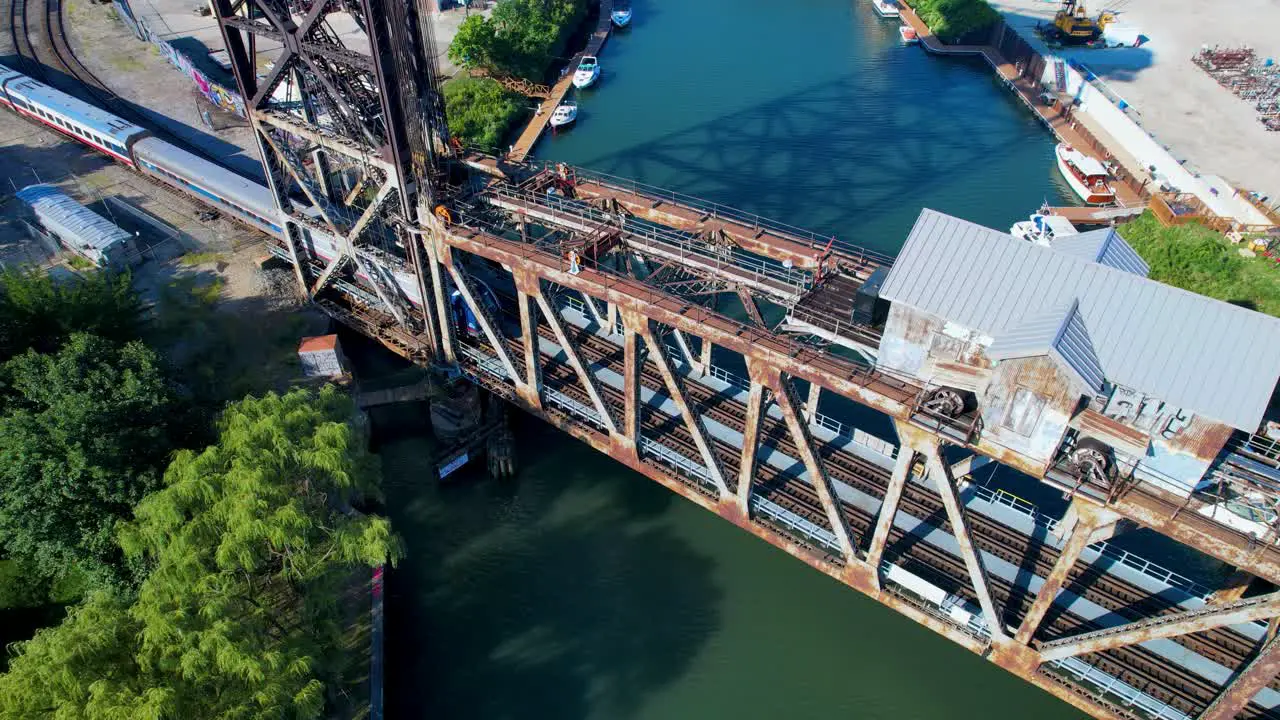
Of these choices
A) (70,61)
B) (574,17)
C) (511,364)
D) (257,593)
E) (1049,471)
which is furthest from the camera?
(574,17)

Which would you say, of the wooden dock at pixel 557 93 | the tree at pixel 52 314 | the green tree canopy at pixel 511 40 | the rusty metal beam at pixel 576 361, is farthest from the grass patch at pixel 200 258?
the green tree canopy at pixel 511 40

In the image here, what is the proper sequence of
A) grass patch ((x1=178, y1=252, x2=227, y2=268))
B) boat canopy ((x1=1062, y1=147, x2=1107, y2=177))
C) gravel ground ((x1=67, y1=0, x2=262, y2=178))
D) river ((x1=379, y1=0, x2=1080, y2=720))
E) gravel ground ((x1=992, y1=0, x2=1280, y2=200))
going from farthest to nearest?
gravel ground ((x1=992, y1=0, x2=1280, y2=200)) < gravel ground ((x1=67, y1=0, x2=262, y2=178)) < boat canopy ((x1=1062, y1=147, x2=1107, y2=177)) < grass patch ((x1=178, y1=252, x2=227, y2=268)) < river ((x1=379, y1=0, x2=1080, y2=720))

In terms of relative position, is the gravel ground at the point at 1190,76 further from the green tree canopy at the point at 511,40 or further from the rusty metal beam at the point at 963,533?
the rusty metal beam at the point at 963,533

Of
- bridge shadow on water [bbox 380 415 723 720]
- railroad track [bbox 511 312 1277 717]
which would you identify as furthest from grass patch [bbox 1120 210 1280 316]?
bridge shadow on water [bbox 380 415 723 720]

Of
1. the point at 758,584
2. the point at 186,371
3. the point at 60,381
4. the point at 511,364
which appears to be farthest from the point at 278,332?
the point at 758,584

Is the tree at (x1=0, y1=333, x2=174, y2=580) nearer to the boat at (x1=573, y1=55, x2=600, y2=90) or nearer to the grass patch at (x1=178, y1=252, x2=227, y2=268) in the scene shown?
the grass patch at (x1=178, y1=252, x2=227, y2=268)

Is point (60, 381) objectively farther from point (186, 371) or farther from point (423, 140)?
point (423, 140)
